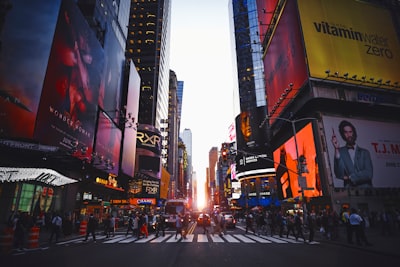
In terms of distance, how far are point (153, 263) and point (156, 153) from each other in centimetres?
6584

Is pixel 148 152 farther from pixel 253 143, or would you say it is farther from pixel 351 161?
pixel 351 161

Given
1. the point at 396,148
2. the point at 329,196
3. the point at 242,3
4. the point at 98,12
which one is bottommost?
the point at 329,196

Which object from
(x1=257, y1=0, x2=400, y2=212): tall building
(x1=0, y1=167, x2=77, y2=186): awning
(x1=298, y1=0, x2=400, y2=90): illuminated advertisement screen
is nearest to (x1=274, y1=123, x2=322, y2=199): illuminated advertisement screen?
(x1=257, y1=0, x2=400, y2=212): tall building

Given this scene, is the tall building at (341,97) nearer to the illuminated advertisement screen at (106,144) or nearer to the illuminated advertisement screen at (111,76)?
the illuminated advertisement screen at (106,144)

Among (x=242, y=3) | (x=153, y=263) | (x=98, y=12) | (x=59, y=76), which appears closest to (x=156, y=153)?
(x=98, y=12)

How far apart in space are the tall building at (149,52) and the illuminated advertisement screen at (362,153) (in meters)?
63.2

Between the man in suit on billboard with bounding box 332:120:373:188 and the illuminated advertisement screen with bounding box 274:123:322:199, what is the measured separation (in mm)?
2739

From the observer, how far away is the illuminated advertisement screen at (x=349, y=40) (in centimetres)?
3253

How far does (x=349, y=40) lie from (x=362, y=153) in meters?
17.5

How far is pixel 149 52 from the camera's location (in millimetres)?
95438

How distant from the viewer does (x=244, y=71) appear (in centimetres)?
9044

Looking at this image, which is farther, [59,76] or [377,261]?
[59,76]

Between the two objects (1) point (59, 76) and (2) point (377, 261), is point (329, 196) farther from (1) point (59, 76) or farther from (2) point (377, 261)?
(1) point (59, 76)

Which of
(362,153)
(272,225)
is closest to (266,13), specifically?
(362,153)
